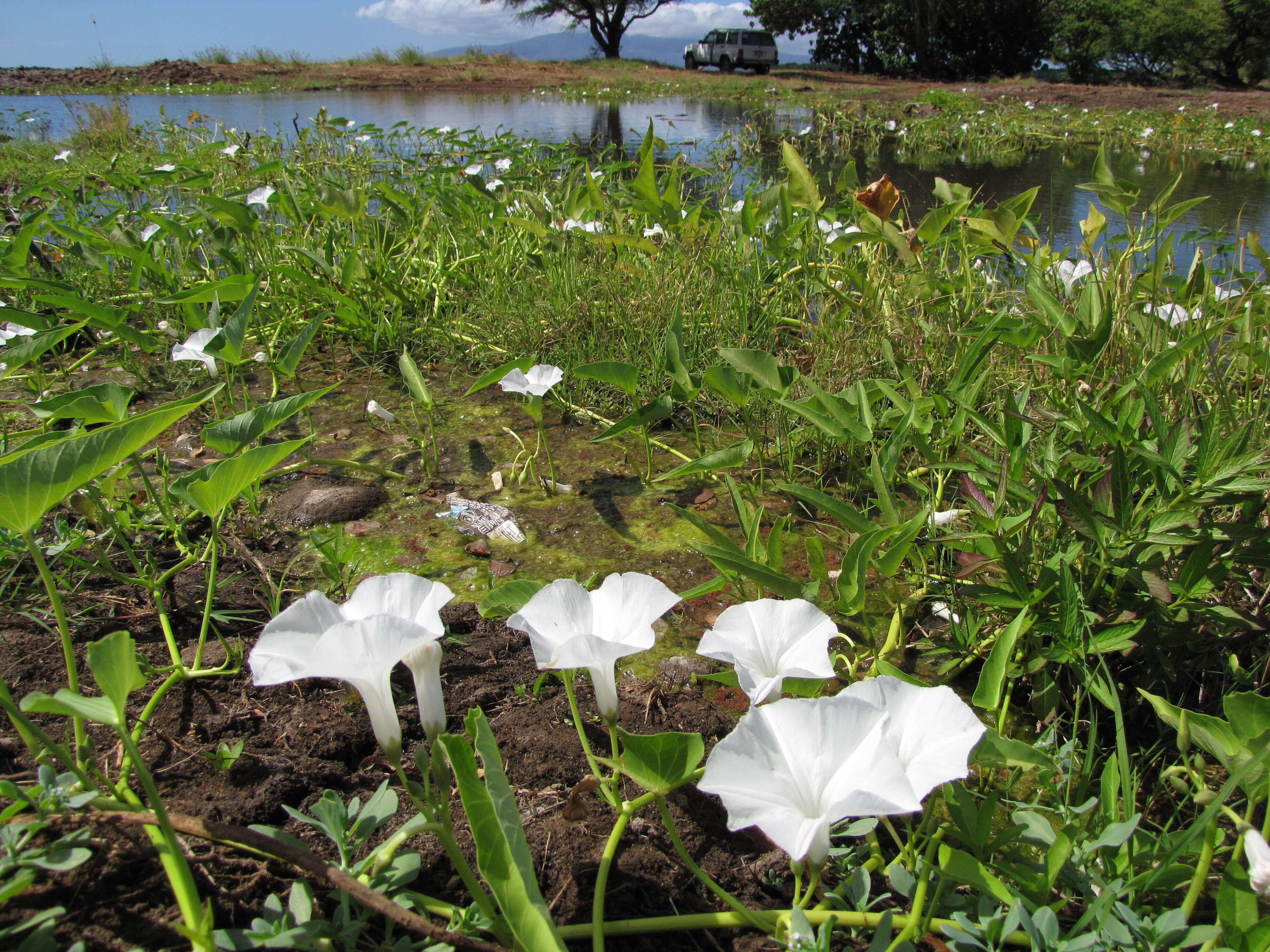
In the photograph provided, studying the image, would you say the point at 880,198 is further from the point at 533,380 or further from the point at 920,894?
the point at 920,894

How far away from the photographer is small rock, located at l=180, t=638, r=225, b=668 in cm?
99

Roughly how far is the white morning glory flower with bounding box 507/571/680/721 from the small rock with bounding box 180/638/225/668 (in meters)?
0.51

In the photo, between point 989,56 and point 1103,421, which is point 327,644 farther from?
point 989,56

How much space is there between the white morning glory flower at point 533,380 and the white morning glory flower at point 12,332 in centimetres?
106

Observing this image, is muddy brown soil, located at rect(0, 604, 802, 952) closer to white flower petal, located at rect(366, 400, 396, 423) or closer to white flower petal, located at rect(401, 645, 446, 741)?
white flower petal, located at rect(401, 645, 446, 741)

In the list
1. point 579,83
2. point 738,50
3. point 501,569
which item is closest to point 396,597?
point 501,569

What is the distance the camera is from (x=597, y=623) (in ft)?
2.54

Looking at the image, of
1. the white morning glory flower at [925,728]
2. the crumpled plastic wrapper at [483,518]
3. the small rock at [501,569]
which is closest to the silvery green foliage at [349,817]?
the white morning glory flower at [925,728]

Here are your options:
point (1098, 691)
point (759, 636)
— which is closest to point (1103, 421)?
point (1098, 691)

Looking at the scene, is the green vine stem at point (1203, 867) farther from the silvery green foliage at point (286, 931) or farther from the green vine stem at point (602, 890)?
the silvery green foliage at point (286, 931)

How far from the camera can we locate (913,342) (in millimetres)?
1691

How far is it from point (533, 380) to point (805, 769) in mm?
1075

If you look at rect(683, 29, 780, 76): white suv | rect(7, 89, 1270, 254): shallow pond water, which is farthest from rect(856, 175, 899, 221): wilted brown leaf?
rect(683, 29, 780, 76): white suv

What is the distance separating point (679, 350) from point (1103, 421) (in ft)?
2.18
